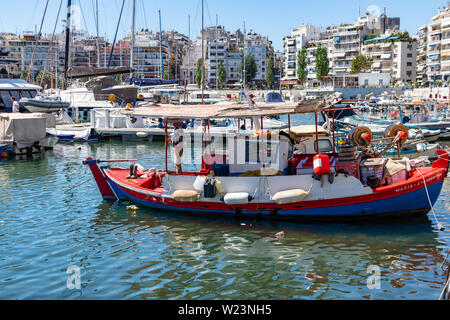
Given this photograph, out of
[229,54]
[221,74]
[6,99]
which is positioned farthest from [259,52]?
[6,99]

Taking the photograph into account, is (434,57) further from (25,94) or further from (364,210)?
(364,210)

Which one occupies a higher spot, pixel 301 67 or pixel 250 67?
pixel 250 67

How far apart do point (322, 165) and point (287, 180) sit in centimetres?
105

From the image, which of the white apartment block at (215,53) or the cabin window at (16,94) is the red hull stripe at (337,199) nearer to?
the cabin window at (16,94)

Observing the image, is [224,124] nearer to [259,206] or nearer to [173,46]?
[259,206]

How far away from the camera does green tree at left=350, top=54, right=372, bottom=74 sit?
105 metres

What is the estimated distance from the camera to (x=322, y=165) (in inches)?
499

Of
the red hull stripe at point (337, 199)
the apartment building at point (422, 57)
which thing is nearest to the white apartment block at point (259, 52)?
the apartment building at point (422, 57)

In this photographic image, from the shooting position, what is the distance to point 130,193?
50.2 ft

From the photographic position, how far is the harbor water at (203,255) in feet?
30.8

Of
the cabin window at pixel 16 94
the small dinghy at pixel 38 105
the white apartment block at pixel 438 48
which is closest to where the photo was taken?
the small dinghy at pixel 38 105

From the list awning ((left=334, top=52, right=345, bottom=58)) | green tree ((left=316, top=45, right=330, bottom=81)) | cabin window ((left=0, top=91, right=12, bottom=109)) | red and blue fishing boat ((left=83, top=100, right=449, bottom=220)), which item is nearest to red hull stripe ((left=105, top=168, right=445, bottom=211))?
red and blue fishing boat ((left=83, top=100, right=449, bottom=220))

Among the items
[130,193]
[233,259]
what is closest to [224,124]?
[130,193]

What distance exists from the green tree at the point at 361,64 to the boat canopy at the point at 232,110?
317 feet
